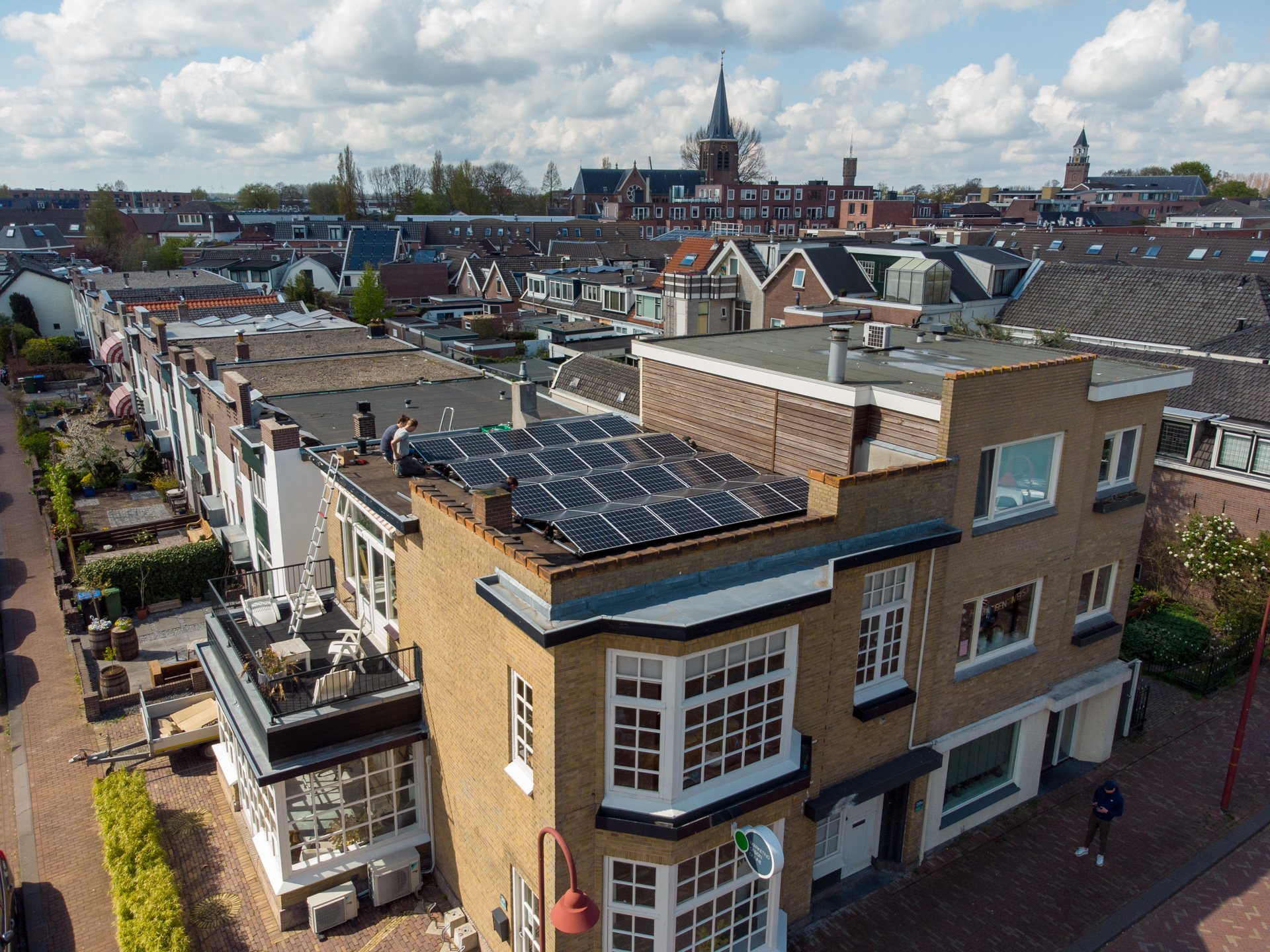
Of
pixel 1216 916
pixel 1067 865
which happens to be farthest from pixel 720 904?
pixel 1216 916

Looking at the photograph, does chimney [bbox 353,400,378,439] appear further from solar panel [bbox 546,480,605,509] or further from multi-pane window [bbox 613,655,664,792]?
multi-pane window [bbox 613,655,664,792]

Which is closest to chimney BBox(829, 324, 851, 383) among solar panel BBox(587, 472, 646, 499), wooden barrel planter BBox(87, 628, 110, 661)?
solar panel BBox(587, 472, 646, 499)

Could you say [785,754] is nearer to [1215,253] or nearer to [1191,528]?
[1191,528]

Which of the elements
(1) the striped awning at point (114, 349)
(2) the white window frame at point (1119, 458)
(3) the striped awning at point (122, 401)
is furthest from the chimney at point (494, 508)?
(1) the striped awning at point (114, 349)

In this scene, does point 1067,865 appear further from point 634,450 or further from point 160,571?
point 160,571

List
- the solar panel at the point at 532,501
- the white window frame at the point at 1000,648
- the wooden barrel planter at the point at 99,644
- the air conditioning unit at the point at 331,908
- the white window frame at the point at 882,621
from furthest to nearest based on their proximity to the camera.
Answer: the wooden barrel planter at the point at 99,644
the white window frame at the point at 1000,648
the air conditioning unit at the point at 331,908
the white window frame at the point at 882,621
the solar panel at the point at 532,501

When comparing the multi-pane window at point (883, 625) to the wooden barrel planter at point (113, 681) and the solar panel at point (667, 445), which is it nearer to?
the solar panel at point (667, 445)
